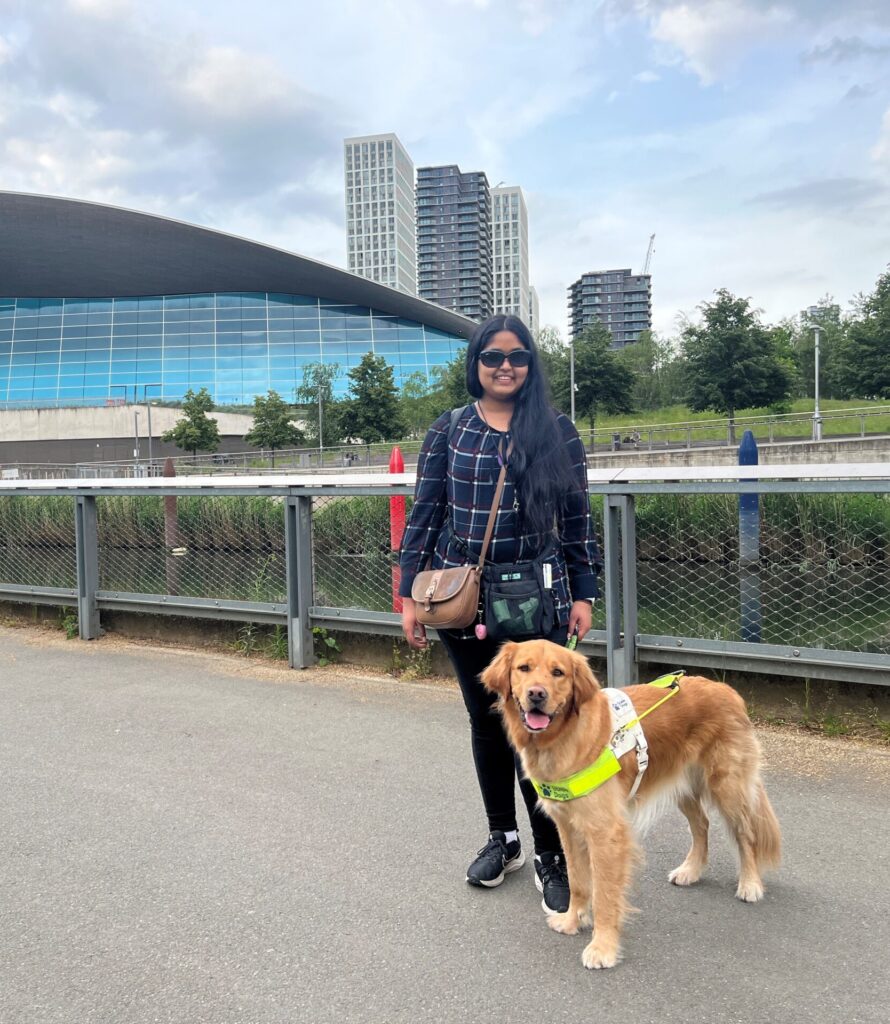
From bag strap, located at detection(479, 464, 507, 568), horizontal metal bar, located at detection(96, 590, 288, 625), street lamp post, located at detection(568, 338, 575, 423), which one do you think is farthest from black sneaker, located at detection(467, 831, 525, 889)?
street lamp post, located at detection(568, 338, 575, 423)

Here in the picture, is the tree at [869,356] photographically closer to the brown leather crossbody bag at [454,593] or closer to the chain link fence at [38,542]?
the chain link fence at [38,542]

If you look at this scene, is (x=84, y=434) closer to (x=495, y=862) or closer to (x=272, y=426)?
(x=272, y=426)

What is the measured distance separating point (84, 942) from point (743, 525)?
4.08m

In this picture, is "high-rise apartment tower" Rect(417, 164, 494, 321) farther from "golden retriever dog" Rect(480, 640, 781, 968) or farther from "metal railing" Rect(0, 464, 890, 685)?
"golden retriever dog" Rect(480, 640, 781, 968)

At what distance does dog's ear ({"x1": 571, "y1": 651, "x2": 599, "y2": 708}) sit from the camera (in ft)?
8.39

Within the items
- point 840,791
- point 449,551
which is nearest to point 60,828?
point 449,551

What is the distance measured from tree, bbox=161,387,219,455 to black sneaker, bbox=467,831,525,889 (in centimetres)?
5578

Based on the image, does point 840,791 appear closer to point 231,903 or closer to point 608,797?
point 608,797

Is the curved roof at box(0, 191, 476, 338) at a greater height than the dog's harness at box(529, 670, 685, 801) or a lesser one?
greater

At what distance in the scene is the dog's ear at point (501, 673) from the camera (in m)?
2.59

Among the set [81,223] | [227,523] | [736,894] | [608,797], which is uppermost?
[81,223]

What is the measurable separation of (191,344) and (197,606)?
71.8 m

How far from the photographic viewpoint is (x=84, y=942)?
2.67 meters

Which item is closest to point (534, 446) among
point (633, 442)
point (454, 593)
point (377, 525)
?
point (454, 593)
